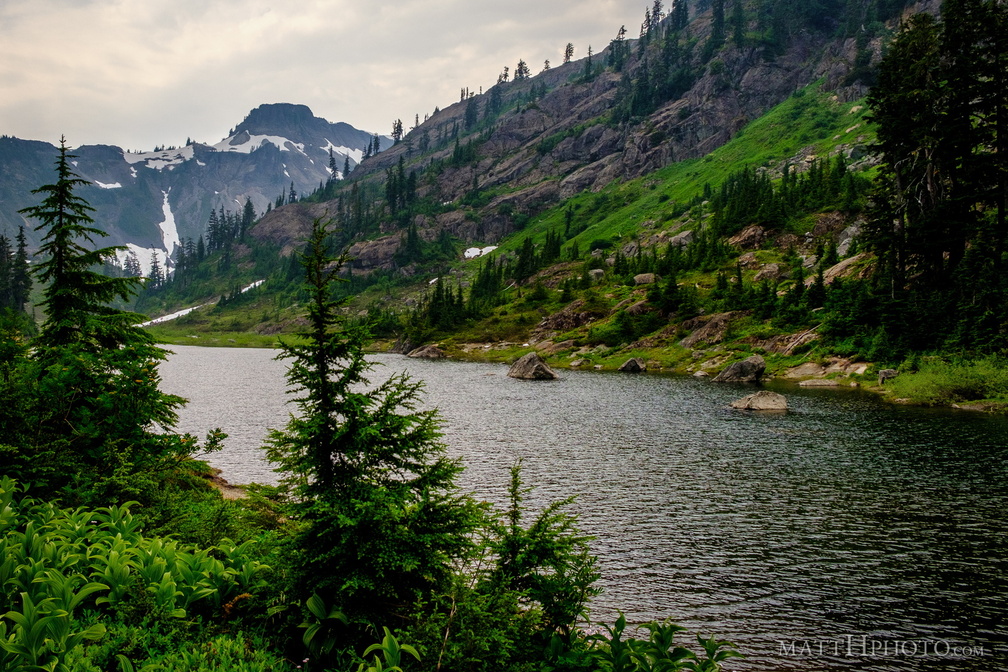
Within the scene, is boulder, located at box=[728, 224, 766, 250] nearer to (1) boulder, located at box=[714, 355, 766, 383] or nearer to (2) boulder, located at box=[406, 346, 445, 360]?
(1) boulder, located at box=[714, 355, 766, 383]

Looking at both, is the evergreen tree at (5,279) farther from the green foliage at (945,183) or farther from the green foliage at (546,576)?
the green foliage at (945,183)

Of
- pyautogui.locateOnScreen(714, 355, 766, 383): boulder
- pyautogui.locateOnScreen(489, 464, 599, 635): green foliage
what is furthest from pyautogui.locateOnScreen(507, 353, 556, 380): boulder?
pyautogui.locateOnScreen(489, 464, 599, 635): green foliage

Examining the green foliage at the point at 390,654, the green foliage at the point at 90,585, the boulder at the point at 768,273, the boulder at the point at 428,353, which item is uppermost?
the boulder at the point at 768,273

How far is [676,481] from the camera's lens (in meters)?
28.9

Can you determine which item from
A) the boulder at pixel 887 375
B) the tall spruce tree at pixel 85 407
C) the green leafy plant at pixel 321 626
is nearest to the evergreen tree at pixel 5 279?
the tall spruce tree at pixel 85 407

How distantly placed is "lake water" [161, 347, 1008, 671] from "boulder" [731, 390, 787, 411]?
4.20 feet

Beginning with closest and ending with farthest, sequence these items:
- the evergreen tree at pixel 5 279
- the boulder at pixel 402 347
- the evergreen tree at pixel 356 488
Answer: the evergreen tree at pixel 356 488 < the evergreen tree at pixel 5 279 < the boulder at pixel 402 347

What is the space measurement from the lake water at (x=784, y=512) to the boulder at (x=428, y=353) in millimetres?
84932

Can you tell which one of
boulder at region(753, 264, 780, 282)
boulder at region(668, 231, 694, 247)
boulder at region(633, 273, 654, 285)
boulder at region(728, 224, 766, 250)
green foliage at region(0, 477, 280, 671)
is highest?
boulder at region(668, 231, 694, 247)

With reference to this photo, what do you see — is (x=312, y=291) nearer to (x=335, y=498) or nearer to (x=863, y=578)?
(x=335, y=498)

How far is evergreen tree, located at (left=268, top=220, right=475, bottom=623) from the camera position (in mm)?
9133

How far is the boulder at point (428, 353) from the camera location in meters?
138

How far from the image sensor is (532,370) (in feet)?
280

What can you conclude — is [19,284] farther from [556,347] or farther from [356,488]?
[356,488]
